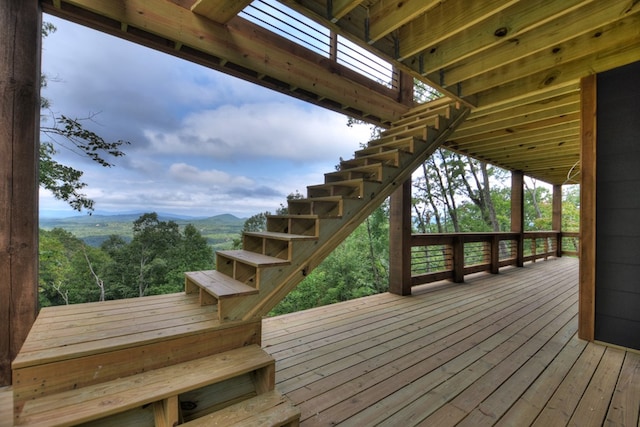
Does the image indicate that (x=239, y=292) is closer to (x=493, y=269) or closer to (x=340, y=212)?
(x=340, y=212)

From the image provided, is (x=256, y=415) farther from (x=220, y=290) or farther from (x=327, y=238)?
(x=327, y=238)

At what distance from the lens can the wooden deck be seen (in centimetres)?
151

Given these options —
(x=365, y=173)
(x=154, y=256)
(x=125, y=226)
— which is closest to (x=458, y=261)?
(x=365, y=173)

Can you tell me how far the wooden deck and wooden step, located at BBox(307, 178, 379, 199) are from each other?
1377 mm

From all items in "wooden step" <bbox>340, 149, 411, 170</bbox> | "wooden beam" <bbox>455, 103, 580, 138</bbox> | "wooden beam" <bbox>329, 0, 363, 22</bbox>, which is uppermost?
"wooden beam" <bbox>329, 0, 363, 22</bbox>

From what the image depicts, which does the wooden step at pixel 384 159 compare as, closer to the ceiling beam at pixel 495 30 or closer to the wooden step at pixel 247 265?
the ceiling beam at pixel 495 30

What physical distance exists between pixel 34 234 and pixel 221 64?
197 cm

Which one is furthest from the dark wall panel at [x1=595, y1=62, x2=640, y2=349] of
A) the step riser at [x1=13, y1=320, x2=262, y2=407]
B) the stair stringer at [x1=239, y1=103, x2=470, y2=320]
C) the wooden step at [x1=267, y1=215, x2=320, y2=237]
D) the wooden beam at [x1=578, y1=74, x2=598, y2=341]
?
the step riser at [x1=13, y1=320, x2=262, y2=407]

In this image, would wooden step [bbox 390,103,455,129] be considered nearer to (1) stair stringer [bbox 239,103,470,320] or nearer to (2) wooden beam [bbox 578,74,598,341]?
(1) stair stringer [bbox 239,103,470,320]

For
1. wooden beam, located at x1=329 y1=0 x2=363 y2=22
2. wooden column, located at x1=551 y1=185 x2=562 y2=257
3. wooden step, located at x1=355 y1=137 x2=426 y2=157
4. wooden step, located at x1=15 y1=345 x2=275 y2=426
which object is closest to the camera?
wooden step, located at x1=15 y1=345 x2=275 y2=426

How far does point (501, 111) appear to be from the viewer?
3551 mm

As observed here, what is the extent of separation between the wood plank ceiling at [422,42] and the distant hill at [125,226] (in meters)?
2.78

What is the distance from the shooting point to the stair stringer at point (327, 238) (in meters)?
1.84

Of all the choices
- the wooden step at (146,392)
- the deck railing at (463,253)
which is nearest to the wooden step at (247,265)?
the wooden step at (146,392)
